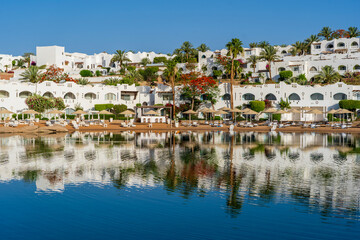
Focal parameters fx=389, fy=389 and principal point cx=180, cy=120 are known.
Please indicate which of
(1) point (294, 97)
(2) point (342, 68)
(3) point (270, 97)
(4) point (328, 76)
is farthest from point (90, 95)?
(2) point (342, 68)

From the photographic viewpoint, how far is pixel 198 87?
2331 inches

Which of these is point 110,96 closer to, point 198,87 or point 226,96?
point 198,87

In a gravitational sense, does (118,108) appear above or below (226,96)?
below

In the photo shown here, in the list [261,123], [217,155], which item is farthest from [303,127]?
[217,155]

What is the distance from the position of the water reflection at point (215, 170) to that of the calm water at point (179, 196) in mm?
47

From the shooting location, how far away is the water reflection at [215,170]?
1442 centimetres

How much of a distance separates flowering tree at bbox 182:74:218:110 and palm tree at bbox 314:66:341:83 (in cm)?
1900

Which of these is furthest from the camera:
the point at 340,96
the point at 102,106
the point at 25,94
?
the point at 102,106

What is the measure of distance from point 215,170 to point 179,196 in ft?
18.2

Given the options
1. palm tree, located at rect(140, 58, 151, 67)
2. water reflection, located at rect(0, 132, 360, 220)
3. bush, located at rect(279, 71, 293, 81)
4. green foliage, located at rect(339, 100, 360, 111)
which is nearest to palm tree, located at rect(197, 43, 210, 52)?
palm tree, located at rect(140, 58, 151, 67)

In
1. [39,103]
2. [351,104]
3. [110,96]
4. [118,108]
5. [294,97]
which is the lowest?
[118,108]

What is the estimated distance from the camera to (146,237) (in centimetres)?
1048

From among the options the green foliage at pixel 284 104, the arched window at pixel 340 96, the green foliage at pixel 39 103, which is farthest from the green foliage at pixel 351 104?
the green foliage at pixel 39 103

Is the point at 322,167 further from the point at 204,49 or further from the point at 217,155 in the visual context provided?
the point at 204,49
